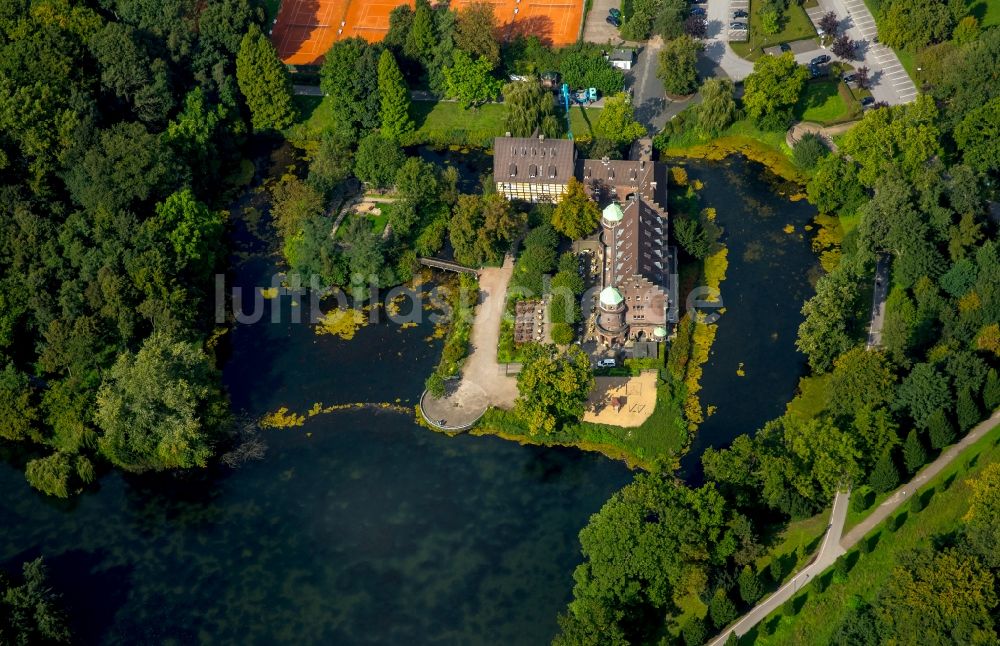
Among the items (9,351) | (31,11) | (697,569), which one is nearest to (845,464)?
(697,569)

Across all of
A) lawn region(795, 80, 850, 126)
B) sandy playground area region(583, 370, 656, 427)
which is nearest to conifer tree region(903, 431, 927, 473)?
sandy playground area region(583, 370, 656, 427)

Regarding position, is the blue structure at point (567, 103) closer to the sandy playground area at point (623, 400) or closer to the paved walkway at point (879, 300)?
the sandy playground area at point (623, 400)

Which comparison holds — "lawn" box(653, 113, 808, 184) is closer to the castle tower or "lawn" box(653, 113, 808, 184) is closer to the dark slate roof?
the dark slate roof

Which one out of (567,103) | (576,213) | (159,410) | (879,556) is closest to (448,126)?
(567,103)

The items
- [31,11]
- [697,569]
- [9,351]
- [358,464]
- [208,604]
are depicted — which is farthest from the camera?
[31,11]

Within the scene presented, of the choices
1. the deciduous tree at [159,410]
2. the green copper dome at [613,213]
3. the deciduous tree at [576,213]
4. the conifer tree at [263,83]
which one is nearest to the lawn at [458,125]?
the conifer tree at [263,83]

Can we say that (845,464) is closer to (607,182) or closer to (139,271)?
(607,182)
